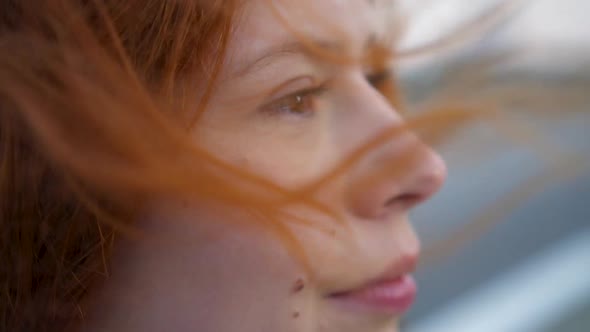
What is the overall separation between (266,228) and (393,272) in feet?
0.41

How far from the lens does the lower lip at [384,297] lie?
1.80 ft

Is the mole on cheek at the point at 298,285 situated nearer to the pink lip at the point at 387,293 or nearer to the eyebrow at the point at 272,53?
the pink lip at the point at 387,293

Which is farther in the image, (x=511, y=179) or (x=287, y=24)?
(x=511, y=179)

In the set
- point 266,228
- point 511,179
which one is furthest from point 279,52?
point 511,179

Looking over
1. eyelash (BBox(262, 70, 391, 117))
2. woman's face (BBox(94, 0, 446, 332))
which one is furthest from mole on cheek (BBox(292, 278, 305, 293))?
eyelash (BBox(262, 70, 391, 117))

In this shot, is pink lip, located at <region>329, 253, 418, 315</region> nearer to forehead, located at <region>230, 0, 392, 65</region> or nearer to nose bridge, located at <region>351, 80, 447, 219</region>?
nose bridge, located at <region>351, 80, 447, 219</region>

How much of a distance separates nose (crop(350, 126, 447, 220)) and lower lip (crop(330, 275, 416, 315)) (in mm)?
60

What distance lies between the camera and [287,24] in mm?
513

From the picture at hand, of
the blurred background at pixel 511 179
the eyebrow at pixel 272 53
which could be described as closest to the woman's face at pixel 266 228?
the eyebrow at pixel 272 53

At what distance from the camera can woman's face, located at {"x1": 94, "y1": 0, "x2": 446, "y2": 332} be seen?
20.2 inches

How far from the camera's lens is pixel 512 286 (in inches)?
56.6

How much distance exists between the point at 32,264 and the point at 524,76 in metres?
0.61

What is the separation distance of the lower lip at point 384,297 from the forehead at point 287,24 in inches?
7.6

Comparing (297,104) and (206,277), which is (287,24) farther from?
(206,277)
